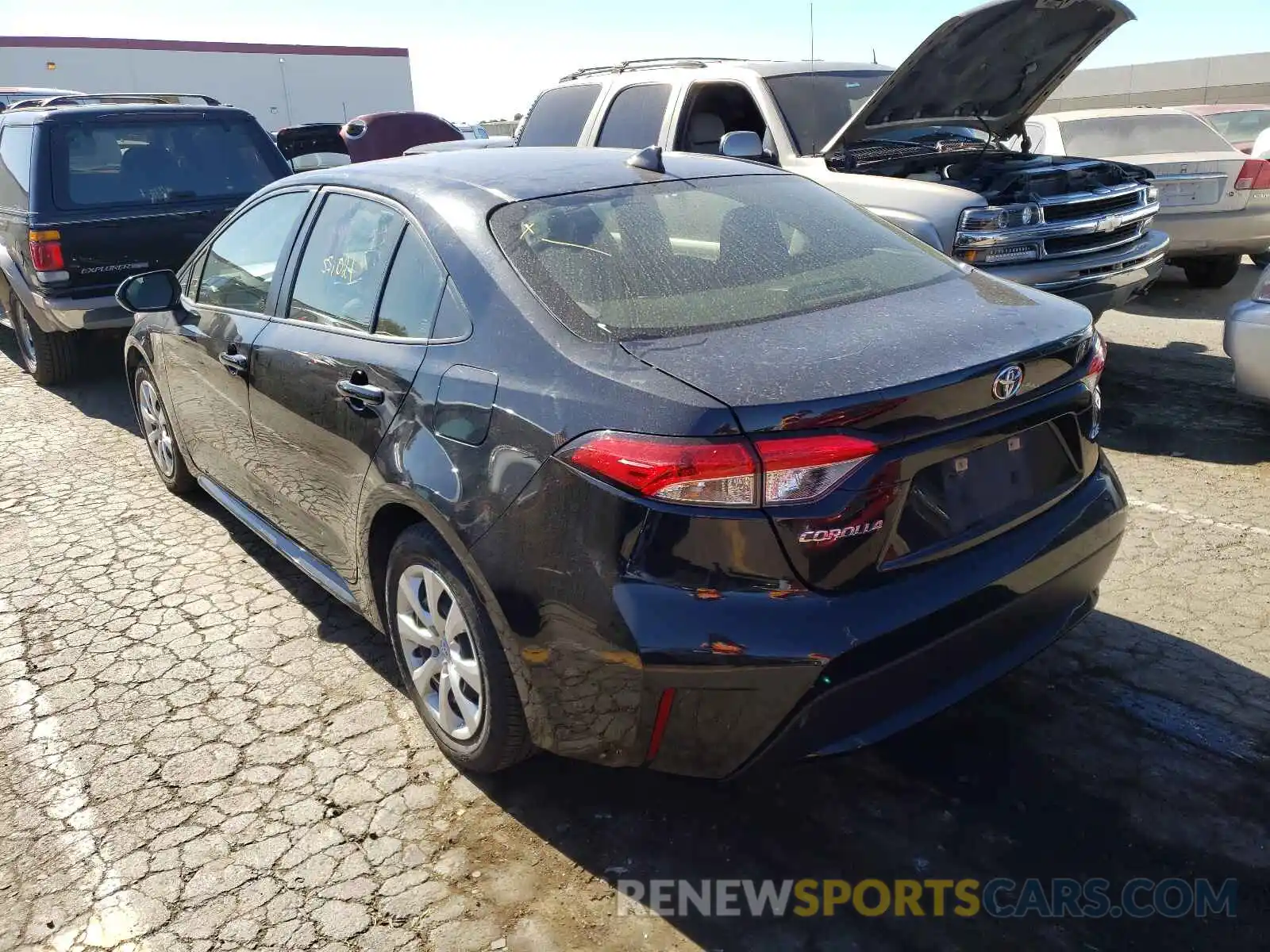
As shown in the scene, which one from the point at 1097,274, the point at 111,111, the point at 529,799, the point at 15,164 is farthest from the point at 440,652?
the point at 15,164

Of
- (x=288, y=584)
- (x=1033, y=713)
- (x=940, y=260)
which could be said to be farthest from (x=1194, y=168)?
(x=288, y=584)

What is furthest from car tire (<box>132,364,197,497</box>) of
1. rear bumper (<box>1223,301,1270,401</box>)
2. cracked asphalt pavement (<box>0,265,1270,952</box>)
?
rear bumper (<box>1223,301,1270,401</box>)

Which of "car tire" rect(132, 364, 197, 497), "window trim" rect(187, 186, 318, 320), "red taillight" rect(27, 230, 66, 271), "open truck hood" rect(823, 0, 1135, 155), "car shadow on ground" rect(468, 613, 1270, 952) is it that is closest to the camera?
"car shadow on ground" rect(468, 613, 1270, 952)

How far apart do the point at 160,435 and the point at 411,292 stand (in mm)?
2952

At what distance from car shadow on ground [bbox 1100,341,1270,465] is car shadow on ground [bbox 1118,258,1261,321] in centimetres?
119

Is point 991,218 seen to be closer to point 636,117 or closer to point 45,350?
point 636,117

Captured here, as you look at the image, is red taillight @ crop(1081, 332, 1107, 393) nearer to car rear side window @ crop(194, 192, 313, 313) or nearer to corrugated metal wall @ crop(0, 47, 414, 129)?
car rear side window @ crop(194, 192, 313, 313)

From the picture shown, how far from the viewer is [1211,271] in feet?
30.6

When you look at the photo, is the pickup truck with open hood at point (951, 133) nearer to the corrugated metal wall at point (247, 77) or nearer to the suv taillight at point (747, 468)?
the suv taillight at point (747, 468)

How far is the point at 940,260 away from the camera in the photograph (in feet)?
10.9

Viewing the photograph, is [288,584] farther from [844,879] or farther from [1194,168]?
[1194,168]

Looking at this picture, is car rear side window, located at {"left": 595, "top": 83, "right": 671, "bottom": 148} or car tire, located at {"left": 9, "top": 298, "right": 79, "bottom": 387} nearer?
car rear side window, located at {"left": 595, "top": 83, "right": 671, "bottom": 148}

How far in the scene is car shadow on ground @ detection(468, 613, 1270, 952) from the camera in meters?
2.39

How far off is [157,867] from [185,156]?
6189mm
